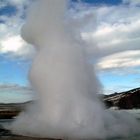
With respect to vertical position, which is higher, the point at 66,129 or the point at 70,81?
the point at 70,81

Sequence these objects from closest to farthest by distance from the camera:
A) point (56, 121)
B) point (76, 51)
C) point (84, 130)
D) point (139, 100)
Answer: point (84, 130)
point (56, 121)
point (76, 51)
point (139, 100)

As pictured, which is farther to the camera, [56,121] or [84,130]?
[56,121]

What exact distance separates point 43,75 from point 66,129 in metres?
6.49

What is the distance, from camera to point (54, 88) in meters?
33.8

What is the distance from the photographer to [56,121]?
32.3m

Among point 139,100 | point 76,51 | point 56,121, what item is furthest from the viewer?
point 139,100

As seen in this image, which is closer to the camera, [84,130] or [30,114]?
[84,130]

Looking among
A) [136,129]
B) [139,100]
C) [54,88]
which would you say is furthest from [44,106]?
[139,100]

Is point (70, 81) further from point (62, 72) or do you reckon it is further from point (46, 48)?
point (46, 48)

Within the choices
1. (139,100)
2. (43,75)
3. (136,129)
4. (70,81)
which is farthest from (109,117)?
(139,100)

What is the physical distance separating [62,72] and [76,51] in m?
2.66

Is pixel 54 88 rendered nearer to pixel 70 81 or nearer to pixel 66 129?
pixel 70 81

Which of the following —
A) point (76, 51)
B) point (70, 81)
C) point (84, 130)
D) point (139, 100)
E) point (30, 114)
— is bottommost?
point (84, 130)

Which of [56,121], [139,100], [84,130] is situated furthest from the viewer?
[139,100]
